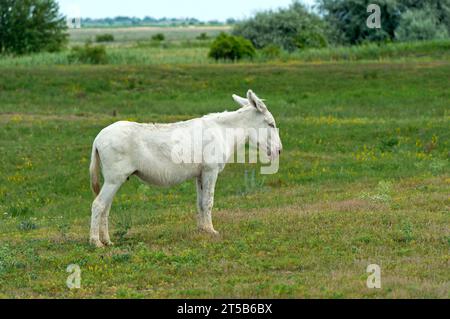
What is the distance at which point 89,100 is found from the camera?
37344 mm

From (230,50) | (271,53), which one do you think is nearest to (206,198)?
(230,50)

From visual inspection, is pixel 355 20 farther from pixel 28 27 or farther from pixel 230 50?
pixel 28 27

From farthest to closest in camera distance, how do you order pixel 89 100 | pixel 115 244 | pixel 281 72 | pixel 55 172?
pixel 281 72, pixel 89 100, pixel 55 172, pixel 115 244

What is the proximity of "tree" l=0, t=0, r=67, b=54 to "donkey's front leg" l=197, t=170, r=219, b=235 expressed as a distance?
48.8 meters

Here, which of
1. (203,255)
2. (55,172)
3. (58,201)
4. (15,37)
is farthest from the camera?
(15,37)

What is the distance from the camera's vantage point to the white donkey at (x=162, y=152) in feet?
43.9

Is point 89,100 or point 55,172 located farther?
point 89,100

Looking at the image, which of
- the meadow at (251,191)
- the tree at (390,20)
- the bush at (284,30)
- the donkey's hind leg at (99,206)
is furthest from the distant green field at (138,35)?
the donkey's hind leg at (99,206)

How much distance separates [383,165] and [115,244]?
34.7 ft

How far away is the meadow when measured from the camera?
11.4 meters

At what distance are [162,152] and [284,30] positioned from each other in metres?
53.4

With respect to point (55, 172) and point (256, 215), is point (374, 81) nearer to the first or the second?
point (55, 172)

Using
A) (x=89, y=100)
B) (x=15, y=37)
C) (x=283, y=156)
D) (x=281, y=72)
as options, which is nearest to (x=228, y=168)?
(x=283, y=156)

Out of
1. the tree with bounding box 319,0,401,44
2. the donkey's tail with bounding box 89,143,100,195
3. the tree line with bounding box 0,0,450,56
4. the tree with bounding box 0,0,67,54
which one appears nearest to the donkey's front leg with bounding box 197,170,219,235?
the donkey's tail with bounding box 89,143,100,195
